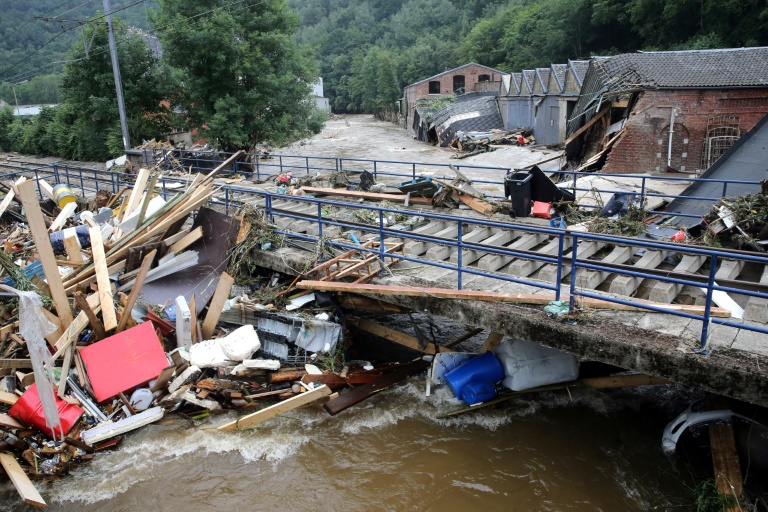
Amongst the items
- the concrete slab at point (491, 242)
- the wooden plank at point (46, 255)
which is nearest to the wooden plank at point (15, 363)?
the wooden plank at point (46, 255)

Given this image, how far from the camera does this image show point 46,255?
7.50 m

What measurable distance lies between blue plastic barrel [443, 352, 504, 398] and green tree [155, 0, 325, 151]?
1638cm

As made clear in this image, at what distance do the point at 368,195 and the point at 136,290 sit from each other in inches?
223

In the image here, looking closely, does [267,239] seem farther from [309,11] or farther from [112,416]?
[309,11]

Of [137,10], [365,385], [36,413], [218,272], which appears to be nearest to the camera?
[36,413]

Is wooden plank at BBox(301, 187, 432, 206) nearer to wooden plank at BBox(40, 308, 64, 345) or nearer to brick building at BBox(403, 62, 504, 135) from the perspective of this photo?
wooden plank at BBox(40, 308, 64, 345)

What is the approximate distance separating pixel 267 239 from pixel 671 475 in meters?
6.56

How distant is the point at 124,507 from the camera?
19.1ft

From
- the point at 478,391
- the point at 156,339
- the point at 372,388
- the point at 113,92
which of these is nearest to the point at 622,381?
the point at 478,391

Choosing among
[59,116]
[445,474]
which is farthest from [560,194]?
[59,116]

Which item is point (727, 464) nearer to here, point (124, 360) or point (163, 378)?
point (163, 378)

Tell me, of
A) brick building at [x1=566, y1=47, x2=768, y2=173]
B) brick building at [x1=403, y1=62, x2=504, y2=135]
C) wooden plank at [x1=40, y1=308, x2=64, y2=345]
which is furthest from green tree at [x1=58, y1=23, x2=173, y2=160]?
brick building at [x1=403, y1=62, x2=504, y2=135]

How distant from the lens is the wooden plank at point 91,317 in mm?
7297

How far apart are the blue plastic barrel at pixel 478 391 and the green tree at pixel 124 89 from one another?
21.4m
